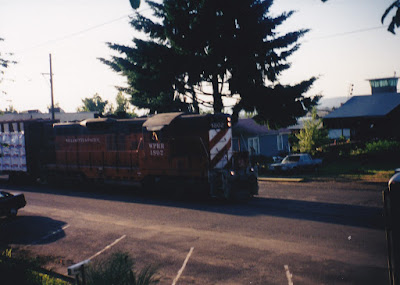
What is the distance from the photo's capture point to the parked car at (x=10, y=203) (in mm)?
12336

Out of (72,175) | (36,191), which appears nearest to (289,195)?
(72,175)

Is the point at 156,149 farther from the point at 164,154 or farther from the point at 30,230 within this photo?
the point at 30,230

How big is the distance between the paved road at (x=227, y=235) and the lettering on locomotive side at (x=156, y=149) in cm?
217

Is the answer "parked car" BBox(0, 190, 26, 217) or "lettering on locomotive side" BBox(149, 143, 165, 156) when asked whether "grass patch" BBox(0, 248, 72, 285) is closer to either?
"parked car" BBox(0, 190, 26, 217)

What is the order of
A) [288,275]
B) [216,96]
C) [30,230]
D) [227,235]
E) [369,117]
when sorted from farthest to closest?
[369,117] → [216,96] → [30,230] → [227,235] → [288,275]

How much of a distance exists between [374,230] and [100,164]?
1361cm

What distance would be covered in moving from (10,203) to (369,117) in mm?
35801

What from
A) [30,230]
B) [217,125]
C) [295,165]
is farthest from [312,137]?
[30,230]

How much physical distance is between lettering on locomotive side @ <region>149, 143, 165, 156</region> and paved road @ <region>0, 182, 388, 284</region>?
2.17 meters

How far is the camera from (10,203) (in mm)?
12547

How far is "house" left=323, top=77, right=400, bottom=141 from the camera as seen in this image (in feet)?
117

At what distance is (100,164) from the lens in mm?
18062

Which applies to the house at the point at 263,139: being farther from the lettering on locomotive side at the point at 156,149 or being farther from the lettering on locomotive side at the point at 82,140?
the lettering on locomotive side at the point at 156,149

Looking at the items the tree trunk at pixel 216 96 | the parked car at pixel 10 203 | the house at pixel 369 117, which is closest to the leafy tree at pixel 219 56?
the tree trunk at pixel 216 96
